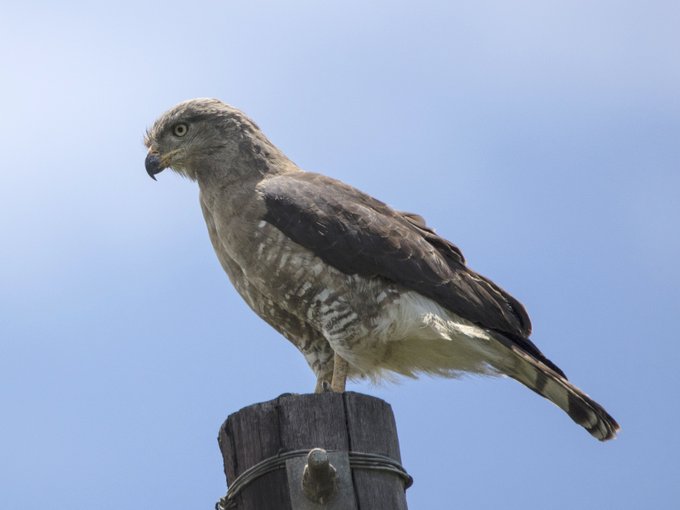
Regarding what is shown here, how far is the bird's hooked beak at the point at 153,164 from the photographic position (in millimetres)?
7316

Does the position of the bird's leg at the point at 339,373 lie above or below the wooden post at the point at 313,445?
above

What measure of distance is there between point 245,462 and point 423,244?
2.92 metres

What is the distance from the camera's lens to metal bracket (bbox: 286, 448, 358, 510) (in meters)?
3.96

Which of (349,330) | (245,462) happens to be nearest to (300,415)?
(245,462)

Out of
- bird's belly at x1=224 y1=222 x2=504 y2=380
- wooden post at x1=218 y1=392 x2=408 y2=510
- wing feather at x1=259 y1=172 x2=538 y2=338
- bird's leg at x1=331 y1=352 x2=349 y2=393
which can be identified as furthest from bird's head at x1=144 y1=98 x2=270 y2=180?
wooden post at x1=218 y1=392 x2=408 y2=510

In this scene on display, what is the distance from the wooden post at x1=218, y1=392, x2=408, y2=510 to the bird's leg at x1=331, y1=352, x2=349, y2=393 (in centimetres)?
235

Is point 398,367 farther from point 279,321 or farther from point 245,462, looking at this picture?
point 245,462

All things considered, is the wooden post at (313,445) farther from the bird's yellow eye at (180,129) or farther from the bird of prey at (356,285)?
the bird's yellow eye at (180,129)

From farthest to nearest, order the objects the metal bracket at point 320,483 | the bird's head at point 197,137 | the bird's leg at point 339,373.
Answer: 1. the bird's head at point 197,137
2. the bird's leg at point 339,373
3. the metal bracket at point 320,483

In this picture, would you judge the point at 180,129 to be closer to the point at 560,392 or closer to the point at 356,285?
the point at 356,285

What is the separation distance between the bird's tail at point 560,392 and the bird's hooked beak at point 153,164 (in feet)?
8.11

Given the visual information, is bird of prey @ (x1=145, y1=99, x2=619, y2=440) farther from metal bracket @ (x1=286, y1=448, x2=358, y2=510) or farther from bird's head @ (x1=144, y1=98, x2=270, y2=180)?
metal bracket @ (x1=286, y1=448, x2=358, y2=510)

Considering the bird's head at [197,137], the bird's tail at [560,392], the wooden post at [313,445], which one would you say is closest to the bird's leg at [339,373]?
the bird's tail at [560,392]

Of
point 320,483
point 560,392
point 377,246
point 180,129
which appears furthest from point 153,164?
point 320,483
